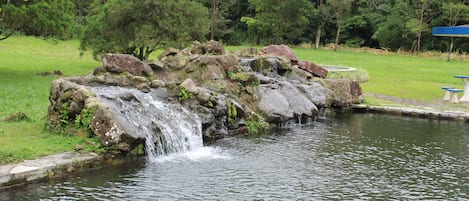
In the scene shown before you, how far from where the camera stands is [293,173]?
36.1ft

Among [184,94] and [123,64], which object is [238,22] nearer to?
[123,64]

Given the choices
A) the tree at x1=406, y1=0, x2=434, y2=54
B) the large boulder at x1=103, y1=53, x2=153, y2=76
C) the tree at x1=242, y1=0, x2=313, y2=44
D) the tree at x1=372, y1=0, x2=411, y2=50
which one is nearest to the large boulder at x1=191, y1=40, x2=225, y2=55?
the large boulder at x1=103, y1=53, x2=153, y2=76

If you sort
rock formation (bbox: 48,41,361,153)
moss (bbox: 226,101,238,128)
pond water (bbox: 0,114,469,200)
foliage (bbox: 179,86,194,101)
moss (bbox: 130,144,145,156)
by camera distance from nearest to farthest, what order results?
1. pond water (bbox: 0,114,469,200)
2. moss (bbox: 130,144,145,156)
3. rock formation (bbox: 48,41,361,153)
4. foliage (bbox: 179,86,194,101)
5. moss (bbox: 226,101,238,128)

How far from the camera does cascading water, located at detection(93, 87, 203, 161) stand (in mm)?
12250

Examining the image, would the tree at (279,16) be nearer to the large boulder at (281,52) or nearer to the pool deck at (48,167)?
the large boulder at (281,52)

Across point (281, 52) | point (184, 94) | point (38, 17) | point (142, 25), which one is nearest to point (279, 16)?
point (142, 25)

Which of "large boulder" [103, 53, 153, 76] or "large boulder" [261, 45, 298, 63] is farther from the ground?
"large boulder" [261, 45, 298, 63]

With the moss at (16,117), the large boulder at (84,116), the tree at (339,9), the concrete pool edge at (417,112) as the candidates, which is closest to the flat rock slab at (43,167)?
the large boulder at (84,116)

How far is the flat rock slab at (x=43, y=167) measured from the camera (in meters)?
9.19

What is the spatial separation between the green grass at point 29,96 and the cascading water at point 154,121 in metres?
1.52

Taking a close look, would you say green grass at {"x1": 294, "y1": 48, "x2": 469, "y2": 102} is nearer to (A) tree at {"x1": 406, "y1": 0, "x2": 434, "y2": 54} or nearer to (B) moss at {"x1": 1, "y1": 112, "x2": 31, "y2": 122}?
(A) tree at {"x1": 406, "y1": 0, "x2": 434, "y2": 54}

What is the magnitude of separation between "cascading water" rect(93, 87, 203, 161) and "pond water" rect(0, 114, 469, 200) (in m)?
0.48

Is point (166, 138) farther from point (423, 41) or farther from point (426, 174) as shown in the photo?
point (423, 41)

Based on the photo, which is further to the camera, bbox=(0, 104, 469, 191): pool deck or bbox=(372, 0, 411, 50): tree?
bbox=(372, 0, 411, 50): tree
